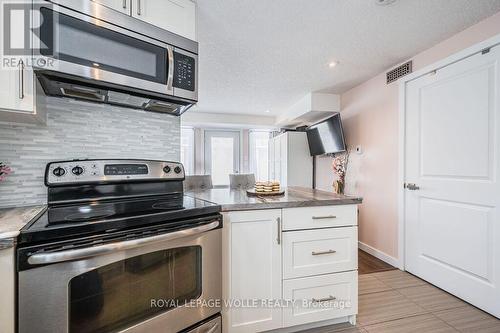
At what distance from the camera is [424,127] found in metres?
2.34

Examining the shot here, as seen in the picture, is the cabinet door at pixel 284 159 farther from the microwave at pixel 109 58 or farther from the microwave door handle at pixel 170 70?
the microwave door handle at pixel 170 70

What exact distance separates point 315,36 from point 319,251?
1837 millimetres

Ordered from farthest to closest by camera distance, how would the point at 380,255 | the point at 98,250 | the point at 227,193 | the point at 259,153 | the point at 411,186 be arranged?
the point at 259,153, the point at 380,255, the point at 411,186, the point at 227,193, the point at 98,250

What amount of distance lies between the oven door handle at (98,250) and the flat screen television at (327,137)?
2987 mm

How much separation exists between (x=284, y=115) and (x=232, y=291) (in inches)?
155

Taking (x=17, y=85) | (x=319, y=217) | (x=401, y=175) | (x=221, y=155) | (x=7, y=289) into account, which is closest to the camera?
(x=7, y=289)

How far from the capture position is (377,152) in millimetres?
2979

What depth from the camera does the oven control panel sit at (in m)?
1.26

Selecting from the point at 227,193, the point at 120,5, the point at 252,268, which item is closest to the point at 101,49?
the point at 120,5

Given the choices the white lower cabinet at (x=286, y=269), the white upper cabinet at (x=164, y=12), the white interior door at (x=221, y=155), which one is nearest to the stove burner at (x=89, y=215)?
the white lower cabinet at (x=286, y=269)

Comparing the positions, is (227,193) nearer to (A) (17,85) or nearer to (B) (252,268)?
(B) (252,268)

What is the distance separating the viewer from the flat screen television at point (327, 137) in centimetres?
351

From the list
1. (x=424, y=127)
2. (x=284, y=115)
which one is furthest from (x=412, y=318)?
(x=284, y=115)

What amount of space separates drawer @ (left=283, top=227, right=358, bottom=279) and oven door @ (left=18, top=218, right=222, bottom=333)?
467 millimetres
